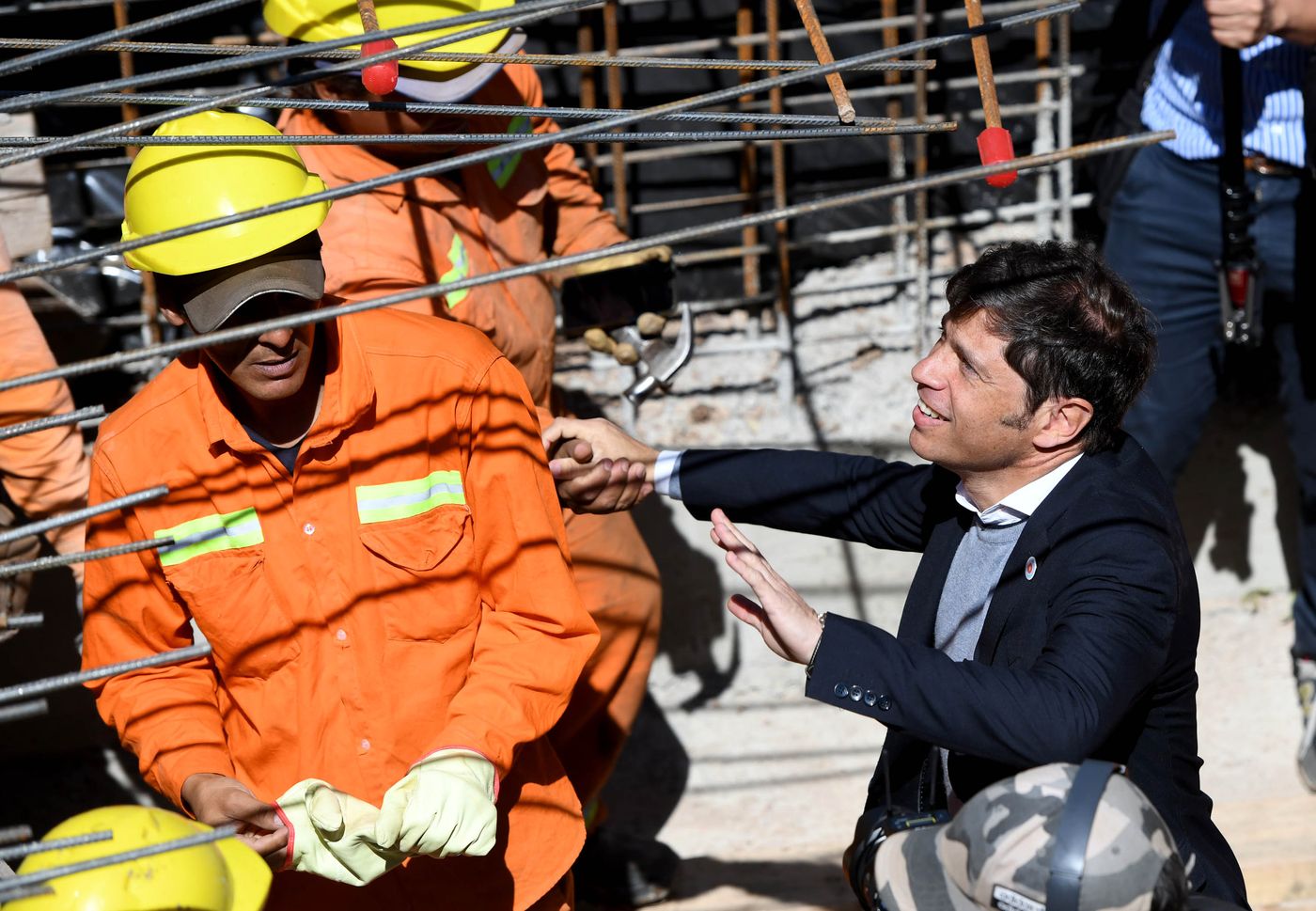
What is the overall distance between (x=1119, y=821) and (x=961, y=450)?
2.45ft

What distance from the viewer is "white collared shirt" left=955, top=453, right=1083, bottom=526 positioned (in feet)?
8.48

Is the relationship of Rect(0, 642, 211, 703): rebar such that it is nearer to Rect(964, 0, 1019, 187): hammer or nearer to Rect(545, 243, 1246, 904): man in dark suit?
Rect(545, 243, 1246, 904): man in dark suit

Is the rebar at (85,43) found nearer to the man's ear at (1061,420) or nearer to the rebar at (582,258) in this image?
the rebar at (582,258)

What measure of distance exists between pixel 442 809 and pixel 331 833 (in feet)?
0.59

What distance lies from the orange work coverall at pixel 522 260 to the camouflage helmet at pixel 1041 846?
1.64 meters

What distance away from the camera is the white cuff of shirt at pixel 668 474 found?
10.1 feet

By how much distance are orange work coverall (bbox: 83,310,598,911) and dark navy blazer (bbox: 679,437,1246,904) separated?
573 mm

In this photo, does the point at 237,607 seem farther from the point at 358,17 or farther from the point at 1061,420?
the point at 1061,420

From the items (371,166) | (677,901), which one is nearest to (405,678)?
(371,166)

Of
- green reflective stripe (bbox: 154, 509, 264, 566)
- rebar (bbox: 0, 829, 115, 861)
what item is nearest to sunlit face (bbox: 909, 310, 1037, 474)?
green reflective stripe (bbox: 154, 509, 264, 566)

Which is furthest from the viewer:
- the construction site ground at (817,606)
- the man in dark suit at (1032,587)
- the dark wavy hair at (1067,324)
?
the construction site ground at (817,606)

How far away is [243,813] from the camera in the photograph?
2.35 m

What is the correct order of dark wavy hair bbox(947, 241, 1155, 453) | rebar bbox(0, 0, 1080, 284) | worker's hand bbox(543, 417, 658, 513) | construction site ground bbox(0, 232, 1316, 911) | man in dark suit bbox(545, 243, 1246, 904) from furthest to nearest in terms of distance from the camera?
1. construction site ground bbox(0, 232, 1316, 911)
2. worker's hand bbox(543, 417, 658, 513)
3. dark wavy hair bbox(947, 241, 1155, 453)
4. man in dark suit bbox(545, 243, 1246, 904)
5. rebar bbox(0, 0, 1080, 284)

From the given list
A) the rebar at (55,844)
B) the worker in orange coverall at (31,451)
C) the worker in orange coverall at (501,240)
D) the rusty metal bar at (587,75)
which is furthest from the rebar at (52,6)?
the rebar at (55,844)
